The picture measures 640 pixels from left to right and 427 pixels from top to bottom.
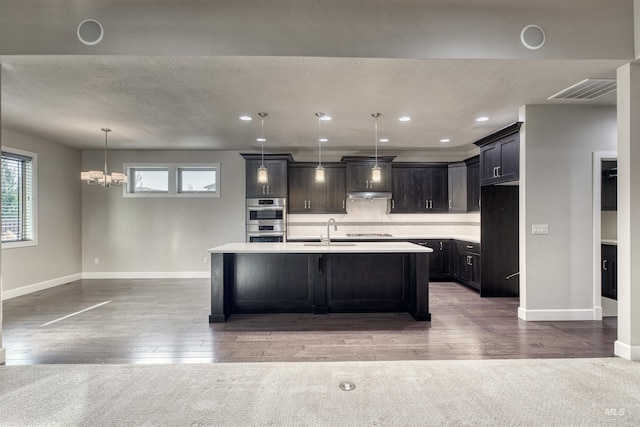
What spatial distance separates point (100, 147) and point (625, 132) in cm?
775

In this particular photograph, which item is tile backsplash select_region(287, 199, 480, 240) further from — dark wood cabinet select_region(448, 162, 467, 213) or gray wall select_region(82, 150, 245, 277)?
gray wall select_region(82, 150, 245, 277)

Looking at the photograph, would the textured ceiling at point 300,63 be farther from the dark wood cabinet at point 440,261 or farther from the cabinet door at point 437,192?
the dark wood cabinet at point 440,261

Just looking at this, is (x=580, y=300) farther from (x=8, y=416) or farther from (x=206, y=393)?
(x=8, y=416)

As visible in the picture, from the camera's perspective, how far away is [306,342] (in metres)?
3.33

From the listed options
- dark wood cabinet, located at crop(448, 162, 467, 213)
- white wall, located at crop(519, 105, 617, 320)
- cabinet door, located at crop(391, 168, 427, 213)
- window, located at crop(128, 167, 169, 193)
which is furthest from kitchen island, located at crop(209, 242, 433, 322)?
window, located at crop(128, 167, 169, 193)

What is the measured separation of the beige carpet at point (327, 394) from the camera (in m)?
2.07

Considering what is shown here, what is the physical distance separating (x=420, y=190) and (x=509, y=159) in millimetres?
2483

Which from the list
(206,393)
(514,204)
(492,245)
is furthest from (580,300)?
(206,393)

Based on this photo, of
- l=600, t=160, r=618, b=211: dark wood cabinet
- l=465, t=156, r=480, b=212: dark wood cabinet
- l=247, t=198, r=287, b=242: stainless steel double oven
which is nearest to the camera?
l=600, t=160, r=618, b=211: dark wood cabinet

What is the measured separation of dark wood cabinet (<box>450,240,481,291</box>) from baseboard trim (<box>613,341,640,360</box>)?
235 cm

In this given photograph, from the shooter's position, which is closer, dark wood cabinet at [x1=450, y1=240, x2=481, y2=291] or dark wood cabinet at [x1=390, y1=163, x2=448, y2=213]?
dark wood cabinet at [x1=450, y1=240, x2=481, y2=291]

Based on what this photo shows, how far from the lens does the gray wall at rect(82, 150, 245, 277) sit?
6652 mm

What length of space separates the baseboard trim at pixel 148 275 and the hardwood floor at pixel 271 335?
5.60 feet

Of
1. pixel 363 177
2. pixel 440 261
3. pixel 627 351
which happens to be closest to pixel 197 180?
pixel 363 177
